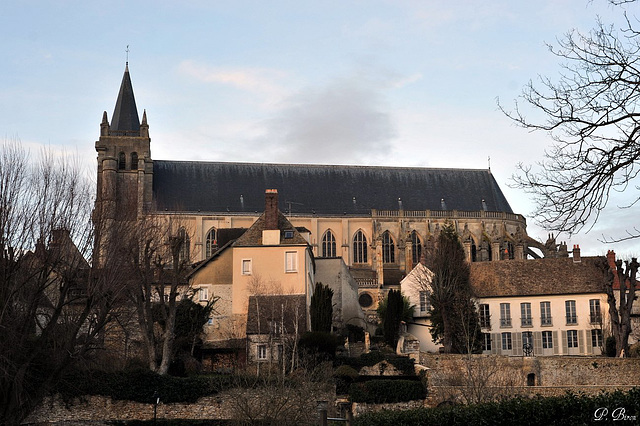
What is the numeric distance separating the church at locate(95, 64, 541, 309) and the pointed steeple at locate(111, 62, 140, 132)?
0.26ft

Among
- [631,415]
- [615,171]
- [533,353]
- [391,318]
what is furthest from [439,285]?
[615,171]

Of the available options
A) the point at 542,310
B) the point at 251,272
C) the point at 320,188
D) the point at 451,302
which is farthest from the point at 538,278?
the point at 320,188

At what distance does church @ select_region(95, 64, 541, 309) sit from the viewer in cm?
6462

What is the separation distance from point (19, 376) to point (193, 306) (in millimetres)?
12600

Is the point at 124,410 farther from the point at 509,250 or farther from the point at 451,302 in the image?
the point at 509,250

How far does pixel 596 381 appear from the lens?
1221 inches

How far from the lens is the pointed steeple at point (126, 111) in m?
67.4

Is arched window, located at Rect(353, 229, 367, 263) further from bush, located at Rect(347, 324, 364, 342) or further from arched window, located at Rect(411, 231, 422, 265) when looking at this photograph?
bush, located at Rect(347, 324, 364, 342)

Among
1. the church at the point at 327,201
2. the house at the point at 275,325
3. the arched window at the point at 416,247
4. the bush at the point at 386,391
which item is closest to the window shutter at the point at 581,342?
the bush at the point at 386,391

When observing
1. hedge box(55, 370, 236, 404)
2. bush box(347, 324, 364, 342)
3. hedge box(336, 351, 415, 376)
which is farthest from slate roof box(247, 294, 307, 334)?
bush box(347, 324, 364, 342)

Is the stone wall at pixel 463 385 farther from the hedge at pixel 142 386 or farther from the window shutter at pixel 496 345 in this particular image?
the window shutter at pixel 496 345

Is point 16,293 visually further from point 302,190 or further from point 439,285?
point 302,190

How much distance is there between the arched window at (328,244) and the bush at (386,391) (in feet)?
117

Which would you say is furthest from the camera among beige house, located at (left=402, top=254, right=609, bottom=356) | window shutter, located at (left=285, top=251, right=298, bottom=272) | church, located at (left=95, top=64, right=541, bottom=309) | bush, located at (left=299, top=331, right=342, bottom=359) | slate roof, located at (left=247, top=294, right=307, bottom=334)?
church, located at (left=95, top=64, right=541, bottom=309)
